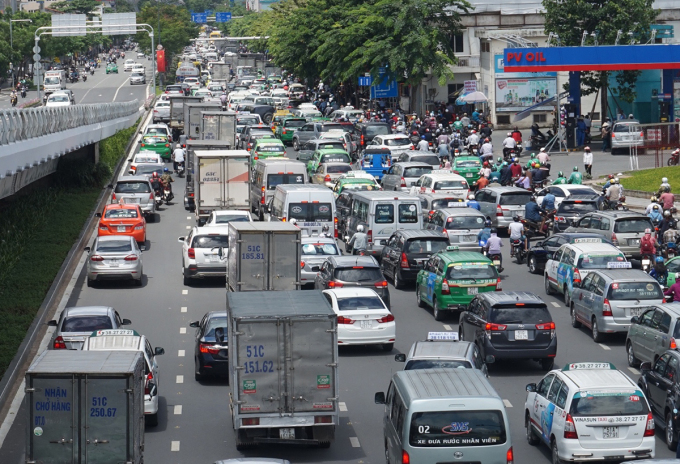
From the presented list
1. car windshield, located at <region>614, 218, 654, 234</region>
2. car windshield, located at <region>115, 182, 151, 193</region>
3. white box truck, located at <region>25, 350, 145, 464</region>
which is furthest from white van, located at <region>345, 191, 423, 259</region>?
white box truck, located at <region>25, 350, 145, 464</region>

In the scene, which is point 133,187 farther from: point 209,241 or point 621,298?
point 621,298

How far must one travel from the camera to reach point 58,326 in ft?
75.6

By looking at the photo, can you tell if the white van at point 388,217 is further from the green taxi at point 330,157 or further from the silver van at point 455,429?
the silver van at point 455,429

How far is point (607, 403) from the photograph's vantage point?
16.3 m

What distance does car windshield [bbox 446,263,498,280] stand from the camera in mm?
26750

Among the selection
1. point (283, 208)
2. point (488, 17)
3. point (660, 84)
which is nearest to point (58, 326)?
point (283, 208)

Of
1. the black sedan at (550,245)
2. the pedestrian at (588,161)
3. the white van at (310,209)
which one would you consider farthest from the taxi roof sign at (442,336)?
the pedestrian at (588,161)

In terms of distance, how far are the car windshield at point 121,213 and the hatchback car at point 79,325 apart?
13482 mm

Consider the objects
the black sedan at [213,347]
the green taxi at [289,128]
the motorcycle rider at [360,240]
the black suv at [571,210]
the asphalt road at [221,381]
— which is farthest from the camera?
the green taxi at [289,128]

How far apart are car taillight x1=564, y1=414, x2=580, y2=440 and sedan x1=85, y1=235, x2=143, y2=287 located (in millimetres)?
17947

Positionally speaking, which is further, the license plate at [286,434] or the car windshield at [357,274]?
the car windshield at [357,274]

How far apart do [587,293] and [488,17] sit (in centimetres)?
4742

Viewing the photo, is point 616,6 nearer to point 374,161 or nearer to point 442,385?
point 374,161

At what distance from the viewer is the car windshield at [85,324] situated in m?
22.8
